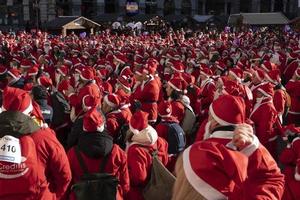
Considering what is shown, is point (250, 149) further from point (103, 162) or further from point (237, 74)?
point (237, 74)

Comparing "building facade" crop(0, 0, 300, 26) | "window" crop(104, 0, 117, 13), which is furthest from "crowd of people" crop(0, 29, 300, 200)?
"window" crop(104, 0, 117, 13)

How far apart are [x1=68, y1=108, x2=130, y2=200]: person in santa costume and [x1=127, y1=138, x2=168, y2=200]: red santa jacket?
0.21 m

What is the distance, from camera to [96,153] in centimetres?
433

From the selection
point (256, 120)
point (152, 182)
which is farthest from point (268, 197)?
point (256, 120)

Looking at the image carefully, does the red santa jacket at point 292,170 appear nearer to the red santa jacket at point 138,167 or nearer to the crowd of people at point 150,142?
the crowd of people at point 150,142

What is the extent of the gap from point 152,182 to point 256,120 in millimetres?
2486

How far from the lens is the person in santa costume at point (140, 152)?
477cm

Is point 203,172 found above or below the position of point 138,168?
above

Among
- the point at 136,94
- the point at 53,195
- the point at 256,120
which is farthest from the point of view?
the point at 136,94

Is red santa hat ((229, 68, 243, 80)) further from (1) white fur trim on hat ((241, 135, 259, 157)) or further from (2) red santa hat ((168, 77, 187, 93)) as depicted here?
(1) white fur trim on hat ((241, 135, 259, 157))

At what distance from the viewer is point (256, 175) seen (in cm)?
324

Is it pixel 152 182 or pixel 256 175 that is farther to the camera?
pixel 152 182

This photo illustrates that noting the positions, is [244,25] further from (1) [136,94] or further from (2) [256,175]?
(2) [256,175]

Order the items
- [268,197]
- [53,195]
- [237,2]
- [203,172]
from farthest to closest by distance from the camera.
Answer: [237,2], [53,195], [268,197], [203,172]
